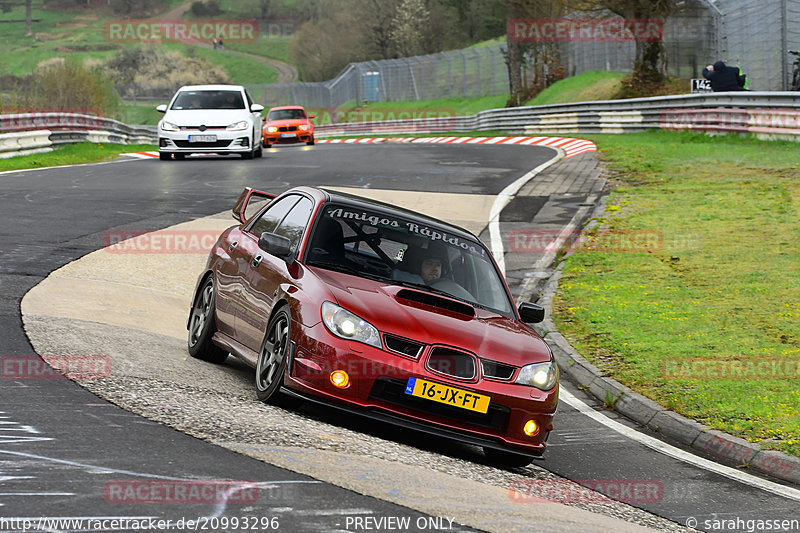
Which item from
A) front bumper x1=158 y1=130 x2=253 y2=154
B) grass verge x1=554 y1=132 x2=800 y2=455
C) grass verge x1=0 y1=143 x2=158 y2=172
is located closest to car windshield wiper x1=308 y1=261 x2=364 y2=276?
grass verge x1=554 y1=132 x2=800 y2=455

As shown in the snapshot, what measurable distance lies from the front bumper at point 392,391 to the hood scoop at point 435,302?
632mm

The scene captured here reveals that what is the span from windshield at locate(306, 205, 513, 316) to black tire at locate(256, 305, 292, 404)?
58cm

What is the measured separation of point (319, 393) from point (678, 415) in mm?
3434

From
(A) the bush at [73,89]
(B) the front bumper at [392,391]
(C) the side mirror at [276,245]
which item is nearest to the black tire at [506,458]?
(B) the front bumper at [392,391]

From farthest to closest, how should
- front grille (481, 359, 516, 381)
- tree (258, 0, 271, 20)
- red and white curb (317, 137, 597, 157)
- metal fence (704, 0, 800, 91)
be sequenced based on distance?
tree (258, 0, 271, 20) → metal fence (704, 0, 800, 91) → red and white curb (317, 137, 597, 157) → front grille (481, 359, 516, 381)

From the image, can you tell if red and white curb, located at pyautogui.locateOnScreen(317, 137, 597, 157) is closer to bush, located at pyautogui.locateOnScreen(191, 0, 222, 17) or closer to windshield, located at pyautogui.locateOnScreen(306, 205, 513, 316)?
windshield, located at pyautogui.locateOnScreen(306, 205, 513, 316)

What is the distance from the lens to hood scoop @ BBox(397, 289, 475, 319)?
728 centimetres

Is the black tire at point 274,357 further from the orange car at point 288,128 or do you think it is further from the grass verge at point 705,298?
the orange car at point 288,128

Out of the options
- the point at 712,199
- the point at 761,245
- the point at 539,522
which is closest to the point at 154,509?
the point at 539,522

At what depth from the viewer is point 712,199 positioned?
19250 mm

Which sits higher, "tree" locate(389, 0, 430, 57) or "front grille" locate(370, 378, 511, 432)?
"tree" locate(389, 0, 430, 57)

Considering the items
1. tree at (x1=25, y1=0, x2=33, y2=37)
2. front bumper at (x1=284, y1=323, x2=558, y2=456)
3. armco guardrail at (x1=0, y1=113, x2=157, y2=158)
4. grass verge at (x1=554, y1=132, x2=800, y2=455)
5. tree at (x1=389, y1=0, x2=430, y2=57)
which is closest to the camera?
front bumper at (x1=284, y1=323, x2=558, y2=456)

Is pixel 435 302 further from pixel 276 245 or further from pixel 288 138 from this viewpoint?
pixel 288 138

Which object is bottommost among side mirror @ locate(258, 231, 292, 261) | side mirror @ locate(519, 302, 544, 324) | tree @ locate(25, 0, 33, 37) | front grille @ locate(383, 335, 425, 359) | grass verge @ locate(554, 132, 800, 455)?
grass verge @ locate(554, 132, 800, 455)
